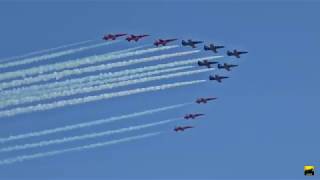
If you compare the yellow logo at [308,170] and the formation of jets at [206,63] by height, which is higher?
the formation of jets at [206,63]

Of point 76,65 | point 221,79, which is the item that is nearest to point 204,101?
point 221,79

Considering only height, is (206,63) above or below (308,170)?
above

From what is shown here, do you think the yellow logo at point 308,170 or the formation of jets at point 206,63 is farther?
the formation of jets at point 206,63

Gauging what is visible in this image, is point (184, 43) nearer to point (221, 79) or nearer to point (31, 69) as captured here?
point (221, 79)

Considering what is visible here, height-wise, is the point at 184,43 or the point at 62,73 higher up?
the point at 184,43

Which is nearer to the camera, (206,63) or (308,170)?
(308,170)

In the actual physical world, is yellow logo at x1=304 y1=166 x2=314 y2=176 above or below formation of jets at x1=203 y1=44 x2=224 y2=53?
below

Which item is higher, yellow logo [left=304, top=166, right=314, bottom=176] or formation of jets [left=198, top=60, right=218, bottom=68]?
formation of jets [left=198, top=60, right=218, bottom=68]

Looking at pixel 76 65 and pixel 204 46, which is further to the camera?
pixel 204 46

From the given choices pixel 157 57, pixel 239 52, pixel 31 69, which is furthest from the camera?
pixel 239 52

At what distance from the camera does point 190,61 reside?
509ft

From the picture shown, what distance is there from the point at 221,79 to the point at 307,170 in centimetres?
2154

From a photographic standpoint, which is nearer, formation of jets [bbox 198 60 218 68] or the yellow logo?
the yellow logo

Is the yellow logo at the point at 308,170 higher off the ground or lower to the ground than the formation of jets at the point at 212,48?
lower
